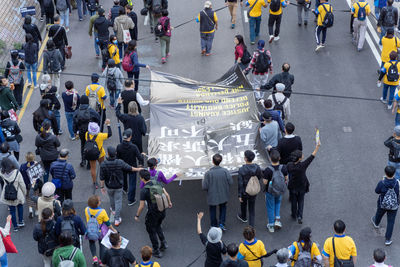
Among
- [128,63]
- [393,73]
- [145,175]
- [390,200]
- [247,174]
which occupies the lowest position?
[390,200]

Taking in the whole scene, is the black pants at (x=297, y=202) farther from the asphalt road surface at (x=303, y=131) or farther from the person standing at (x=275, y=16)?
the person standing at (x=275, y=16)

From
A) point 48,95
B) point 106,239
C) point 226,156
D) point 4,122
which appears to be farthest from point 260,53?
point 106,239

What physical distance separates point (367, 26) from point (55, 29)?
33.0 feet

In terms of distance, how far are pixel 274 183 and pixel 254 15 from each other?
9.00 meters

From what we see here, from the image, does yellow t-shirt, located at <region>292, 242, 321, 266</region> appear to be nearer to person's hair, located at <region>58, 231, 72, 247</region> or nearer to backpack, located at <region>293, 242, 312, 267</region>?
backpack, located at <region>293, 242, 312, 267</region>

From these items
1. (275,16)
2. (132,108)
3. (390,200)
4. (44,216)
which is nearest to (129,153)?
(132,108)

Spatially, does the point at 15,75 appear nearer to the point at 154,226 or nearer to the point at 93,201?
the point at 93,201

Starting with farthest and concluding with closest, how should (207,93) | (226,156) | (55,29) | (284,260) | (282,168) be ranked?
(55,29), (207,93), (226,156), (282,168), (284,260)

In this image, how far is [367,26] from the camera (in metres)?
23.1

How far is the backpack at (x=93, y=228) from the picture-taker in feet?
41.8

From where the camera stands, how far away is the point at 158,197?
12.9 metres

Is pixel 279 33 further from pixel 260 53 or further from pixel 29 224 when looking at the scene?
pixel 29 224

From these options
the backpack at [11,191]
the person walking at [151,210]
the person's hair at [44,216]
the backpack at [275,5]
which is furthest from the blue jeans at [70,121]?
the backpack at [275,5]

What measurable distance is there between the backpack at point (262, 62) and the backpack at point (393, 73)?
3.06 meters
